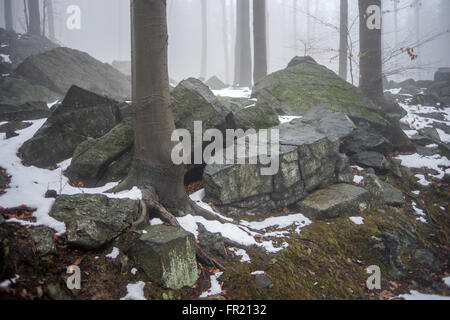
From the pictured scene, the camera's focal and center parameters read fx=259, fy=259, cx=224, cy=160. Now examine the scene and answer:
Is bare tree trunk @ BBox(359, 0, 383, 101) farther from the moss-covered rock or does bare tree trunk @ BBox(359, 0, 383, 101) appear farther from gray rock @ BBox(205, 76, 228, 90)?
gray rock @ BBox(205, 76, 228, 90)

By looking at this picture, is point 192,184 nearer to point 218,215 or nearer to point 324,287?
point 218,215

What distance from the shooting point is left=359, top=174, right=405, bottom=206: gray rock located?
544cm

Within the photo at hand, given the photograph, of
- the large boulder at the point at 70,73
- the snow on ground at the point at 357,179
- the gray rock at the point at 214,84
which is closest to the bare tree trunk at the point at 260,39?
the gray rock at the point at 214,84

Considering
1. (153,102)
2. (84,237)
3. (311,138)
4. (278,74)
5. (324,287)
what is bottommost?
(324,287)

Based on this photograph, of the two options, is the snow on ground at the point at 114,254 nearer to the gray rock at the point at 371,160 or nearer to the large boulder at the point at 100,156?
the large boulder at the point at 100,156

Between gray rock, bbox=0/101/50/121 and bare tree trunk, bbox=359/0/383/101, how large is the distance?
33.3ft

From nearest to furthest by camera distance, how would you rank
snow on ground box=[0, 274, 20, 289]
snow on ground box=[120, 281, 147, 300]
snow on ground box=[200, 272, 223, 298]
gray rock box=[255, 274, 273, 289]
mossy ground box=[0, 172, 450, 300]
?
snow on ground box=[0, 274, 20, 289], mossy ground box=[0, 172, 450, 300], snow on ground box=[120, 281, 147, 300], snow on ground box=[200, 272, 223, 298], gray rock box=[255, 274, 273, 289]

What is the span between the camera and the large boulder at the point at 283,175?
479 centimetres

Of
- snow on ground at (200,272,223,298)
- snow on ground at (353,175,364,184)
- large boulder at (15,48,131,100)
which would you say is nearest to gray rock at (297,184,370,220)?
snow on ground at (353,175,364,184)

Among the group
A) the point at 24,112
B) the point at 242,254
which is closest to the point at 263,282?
the point at 242,254

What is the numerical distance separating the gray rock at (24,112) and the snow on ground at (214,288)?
6.91 m
